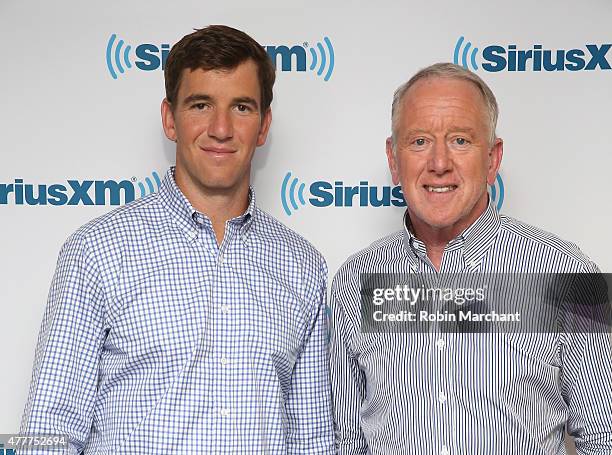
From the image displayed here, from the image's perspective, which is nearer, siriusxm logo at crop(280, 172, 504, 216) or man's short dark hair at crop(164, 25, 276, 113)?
man's short dark hair at crop(164, 25, 276, 113)

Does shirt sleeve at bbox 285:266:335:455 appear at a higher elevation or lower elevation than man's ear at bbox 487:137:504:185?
lower

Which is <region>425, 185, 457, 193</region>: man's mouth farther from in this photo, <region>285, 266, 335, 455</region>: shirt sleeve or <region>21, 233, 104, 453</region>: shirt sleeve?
<region>21, 233, 104, 453</region>: shirt sleeve

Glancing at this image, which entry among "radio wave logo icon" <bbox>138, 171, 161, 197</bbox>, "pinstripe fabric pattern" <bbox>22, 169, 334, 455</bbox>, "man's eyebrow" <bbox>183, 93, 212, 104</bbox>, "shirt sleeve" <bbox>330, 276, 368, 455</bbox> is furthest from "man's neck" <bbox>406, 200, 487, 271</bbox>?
"radio wave logo icon" <bbox>138, 171, 161, 197</bbox>

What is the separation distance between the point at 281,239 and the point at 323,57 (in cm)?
64

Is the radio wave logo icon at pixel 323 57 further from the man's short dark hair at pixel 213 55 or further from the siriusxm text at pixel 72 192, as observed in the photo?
the siriusxm text at pixel 72 192

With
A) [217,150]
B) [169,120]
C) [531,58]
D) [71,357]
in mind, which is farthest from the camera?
[531,58]

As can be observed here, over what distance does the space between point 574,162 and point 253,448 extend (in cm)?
126

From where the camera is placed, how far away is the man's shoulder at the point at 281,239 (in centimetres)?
182

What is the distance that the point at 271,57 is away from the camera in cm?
216

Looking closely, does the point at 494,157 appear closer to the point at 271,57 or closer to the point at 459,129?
the point at 459,129

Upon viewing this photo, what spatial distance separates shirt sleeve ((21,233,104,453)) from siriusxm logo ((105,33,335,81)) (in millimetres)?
767

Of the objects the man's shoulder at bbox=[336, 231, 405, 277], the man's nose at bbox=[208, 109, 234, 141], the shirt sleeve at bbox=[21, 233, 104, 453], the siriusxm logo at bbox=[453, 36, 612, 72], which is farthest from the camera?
the siriusxm logo at bbox=[453, 36, 612, 72]

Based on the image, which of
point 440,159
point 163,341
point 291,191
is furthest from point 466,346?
point 291,191

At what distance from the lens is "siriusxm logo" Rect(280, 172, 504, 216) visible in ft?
7.17
